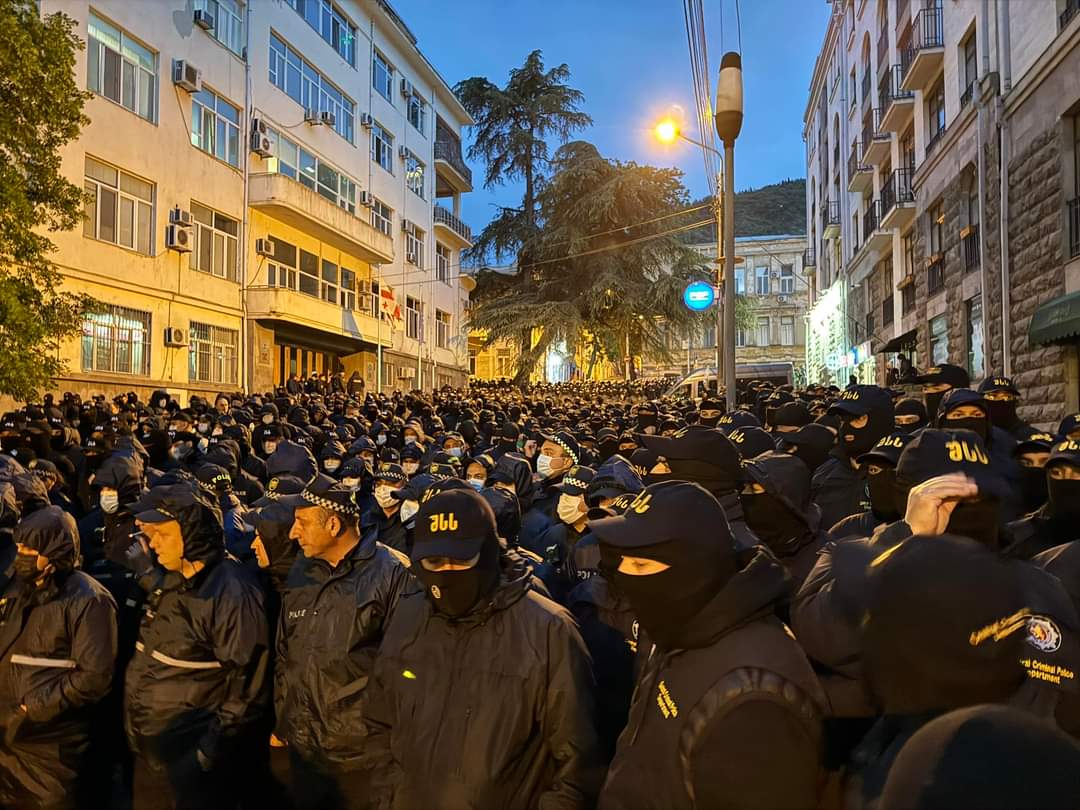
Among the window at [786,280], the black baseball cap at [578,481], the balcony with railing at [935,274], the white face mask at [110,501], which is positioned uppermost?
the window at [786,280]

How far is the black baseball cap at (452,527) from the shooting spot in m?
2.94

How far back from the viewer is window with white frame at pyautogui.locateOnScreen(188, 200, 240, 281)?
25.1m

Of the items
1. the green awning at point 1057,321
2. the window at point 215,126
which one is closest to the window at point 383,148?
the window at point 215,126

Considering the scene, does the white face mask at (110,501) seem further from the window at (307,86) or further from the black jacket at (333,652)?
the window at (307,86)

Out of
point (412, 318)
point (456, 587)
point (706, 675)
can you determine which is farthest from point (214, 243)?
point (706, 675)

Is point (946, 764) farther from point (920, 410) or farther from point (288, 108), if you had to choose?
point (288, 108)

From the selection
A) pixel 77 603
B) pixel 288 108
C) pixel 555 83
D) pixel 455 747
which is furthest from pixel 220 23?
pixel 455 747

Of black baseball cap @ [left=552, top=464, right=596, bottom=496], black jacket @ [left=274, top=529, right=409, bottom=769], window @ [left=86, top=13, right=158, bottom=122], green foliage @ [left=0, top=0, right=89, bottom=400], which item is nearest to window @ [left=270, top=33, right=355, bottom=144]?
window @ [left=86, top=13, right=158, bottom=122]

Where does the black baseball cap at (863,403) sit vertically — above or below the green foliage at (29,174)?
below

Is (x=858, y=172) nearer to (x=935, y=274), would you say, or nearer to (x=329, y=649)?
(x=935, y=274)

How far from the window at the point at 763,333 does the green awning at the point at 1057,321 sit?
56108 mm

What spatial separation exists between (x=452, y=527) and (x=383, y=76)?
130 ft

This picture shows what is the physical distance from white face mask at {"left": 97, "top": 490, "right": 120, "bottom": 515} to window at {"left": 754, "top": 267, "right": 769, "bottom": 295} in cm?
6608

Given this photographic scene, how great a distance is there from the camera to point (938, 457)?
130 inches
